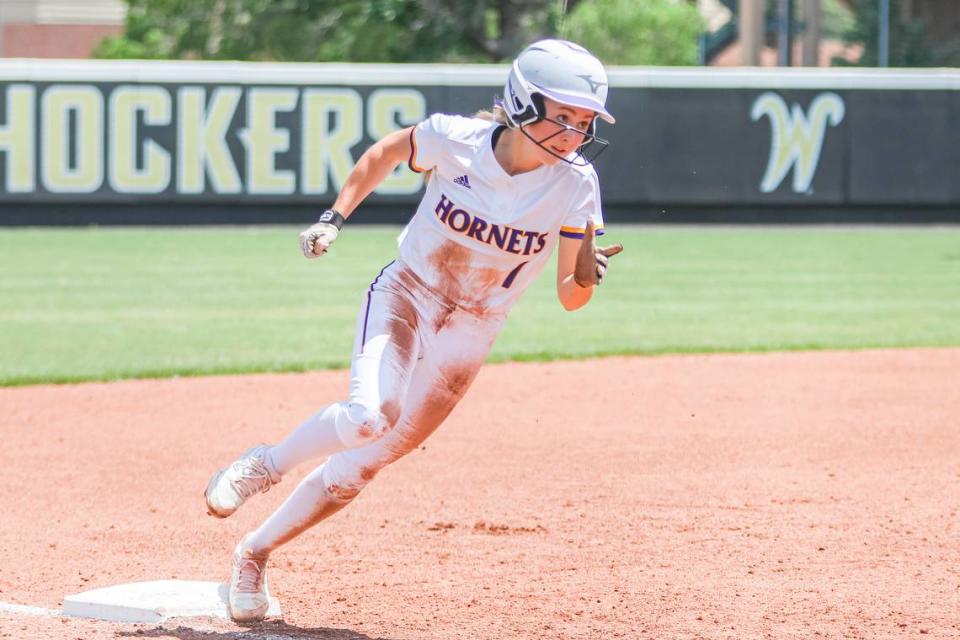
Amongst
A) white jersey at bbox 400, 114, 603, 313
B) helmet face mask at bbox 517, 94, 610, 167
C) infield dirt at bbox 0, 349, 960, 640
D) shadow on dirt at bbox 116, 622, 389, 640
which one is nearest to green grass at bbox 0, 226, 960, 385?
infield dirt at bbox 0, 349, 960, 640

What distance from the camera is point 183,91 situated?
830 inches

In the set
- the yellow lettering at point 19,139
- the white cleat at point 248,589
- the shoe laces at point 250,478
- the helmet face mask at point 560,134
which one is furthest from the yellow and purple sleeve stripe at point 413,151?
the yellow lettering at point 19,139

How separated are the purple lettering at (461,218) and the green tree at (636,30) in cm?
4706

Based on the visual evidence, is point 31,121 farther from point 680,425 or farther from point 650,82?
point 680,425

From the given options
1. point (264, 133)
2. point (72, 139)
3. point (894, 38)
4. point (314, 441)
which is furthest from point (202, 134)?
point (894, 38)

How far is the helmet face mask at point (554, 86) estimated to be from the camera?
4.73 m

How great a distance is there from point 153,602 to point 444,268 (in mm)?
1566

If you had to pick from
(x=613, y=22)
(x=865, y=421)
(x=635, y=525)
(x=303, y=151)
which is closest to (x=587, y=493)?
(x=635, y=525)

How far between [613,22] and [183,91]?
108ft

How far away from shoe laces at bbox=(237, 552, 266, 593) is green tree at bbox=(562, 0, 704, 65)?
47.2 meters

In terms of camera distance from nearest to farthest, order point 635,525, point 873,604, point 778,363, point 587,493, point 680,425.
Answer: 1. point 873,604
2. point 635,525
3. point 587,493
4. point 680,425
5. point 778,363

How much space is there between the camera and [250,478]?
15.9 feet

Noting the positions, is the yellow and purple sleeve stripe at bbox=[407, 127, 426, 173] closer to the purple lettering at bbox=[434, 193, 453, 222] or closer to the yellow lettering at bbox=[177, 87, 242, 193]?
the purple lettering at bbox=[434, 193, 453, 222]

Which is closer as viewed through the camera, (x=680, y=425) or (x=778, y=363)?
(x=680, y=425)
